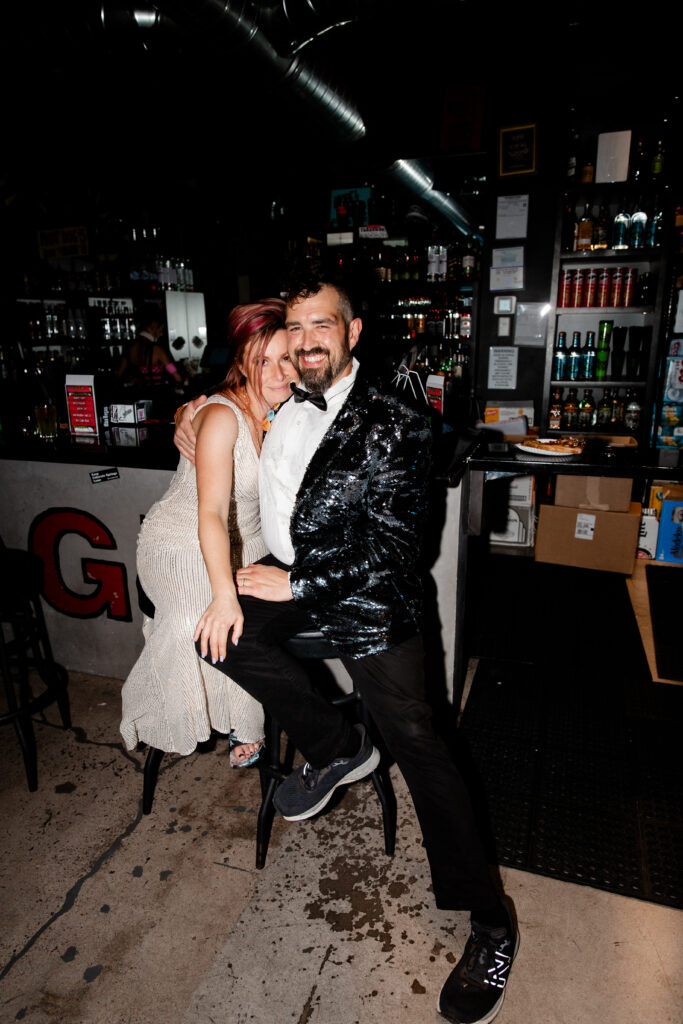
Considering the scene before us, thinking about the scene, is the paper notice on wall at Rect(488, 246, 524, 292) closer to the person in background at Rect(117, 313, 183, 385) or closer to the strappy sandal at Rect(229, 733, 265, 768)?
the person in background at Rect(117, 313, 183, 385)

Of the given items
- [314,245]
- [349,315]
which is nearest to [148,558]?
[349,315]

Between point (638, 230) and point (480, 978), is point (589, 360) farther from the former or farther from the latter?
point (480, 978)

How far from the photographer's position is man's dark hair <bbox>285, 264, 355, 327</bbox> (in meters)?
1.63

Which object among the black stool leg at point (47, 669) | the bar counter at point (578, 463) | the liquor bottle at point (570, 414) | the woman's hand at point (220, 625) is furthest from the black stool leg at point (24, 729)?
the liquor bottle at point (570, 414)

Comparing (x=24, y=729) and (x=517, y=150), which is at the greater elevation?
(x=517, y=150)

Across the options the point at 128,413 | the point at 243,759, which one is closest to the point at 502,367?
the point at 128,413

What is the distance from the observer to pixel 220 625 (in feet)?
5.25

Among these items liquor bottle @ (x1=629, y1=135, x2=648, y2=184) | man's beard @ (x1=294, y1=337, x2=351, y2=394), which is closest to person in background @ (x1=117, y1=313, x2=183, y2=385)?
liquor bottle @ (x1=629, y1=135, x2=648, y2=184)

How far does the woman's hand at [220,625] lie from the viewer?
1598 millimetres

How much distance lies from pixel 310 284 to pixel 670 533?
3.66 metres

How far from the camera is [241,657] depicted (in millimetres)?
1624

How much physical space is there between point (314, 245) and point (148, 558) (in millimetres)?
6014

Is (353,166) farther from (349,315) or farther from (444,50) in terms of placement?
(349,315)

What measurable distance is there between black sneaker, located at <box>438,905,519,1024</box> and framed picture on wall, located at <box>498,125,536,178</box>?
16.1 feet
